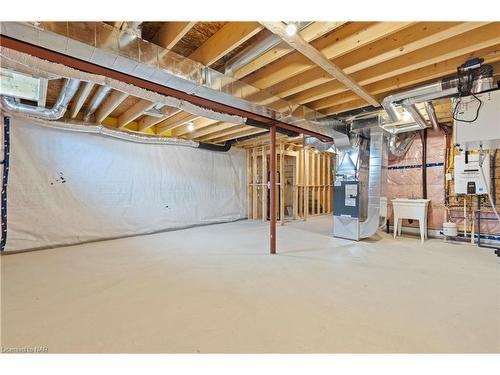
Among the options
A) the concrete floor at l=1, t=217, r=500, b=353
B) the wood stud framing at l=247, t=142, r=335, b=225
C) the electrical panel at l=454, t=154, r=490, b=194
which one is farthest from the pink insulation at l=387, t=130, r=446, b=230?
the wood stud framing at l=247, t=142, r=335, b=225

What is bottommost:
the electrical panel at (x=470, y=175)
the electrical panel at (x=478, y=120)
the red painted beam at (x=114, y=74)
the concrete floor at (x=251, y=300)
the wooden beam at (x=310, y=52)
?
the concrete floor at (x=251, y=300)

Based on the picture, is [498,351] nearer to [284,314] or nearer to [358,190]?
[284,314]

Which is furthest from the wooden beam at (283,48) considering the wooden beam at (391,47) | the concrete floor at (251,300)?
the concrete floor at (251,300)

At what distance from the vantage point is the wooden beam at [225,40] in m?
1.83

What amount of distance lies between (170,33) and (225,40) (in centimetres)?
45

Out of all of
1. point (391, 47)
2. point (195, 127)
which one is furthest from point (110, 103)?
point (391, 47)

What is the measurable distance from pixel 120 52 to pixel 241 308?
6.95 feet

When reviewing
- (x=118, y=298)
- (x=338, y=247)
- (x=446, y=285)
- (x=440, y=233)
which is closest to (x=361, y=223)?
(x=338, y=247)

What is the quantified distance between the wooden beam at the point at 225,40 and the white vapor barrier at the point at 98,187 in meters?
2.87

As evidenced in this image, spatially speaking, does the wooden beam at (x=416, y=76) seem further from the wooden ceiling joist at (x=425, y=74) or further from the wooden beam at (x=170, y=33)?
the wooden beam at (x=170, y=33)

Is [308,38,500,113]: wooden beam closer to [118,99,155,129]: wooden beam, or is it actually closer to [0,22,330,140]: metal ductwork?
[0,22,330,140]: metal ductwork

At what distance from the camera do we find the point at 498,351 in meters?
1.33

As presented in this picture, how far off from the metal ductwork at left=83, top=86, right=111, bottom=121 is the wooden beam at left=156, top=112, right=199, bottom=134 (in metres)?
1.17

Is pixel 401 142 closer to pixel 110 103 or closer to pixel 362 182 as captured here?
pixel 362 182
